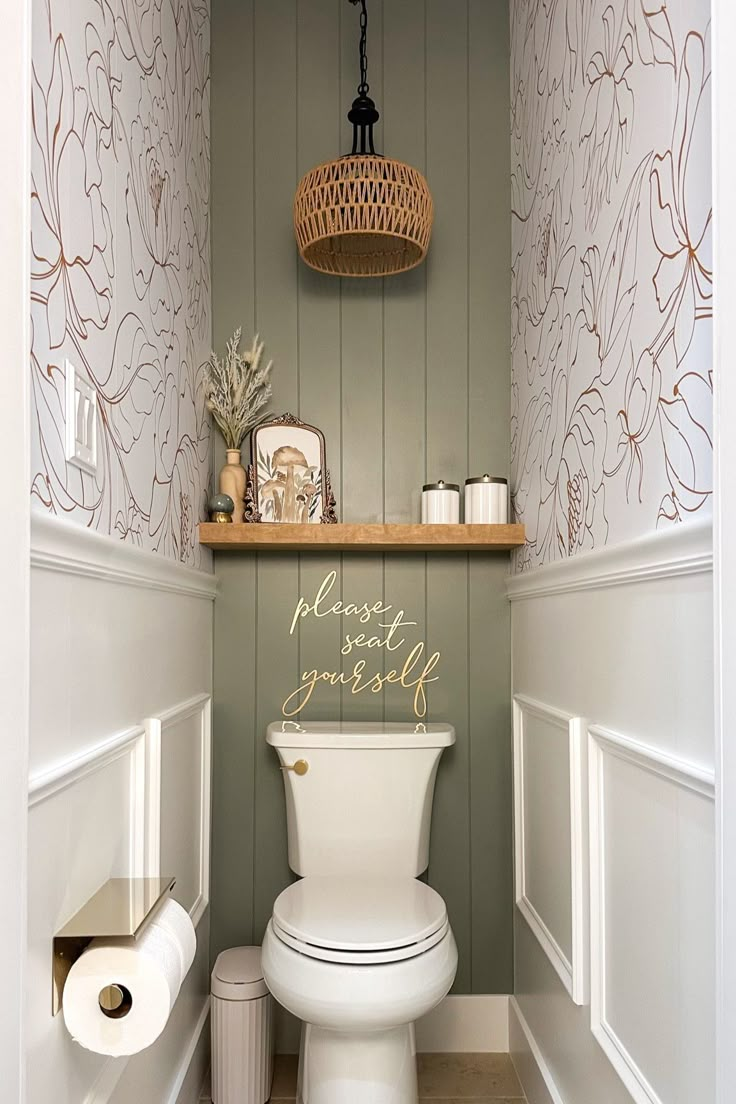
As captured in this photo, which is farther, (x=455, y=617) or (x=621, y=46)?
(x=455, y=617)

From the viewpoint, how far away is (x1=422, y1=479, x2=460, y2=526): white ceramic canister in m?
2.18

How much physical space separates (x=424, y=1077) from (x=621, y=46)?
213cm

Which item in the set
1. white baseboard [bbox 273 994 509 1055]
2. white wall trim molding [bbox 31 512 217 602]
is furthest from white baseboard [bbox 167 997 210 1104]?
white wall trim molding [bbox 31 512 217 602]

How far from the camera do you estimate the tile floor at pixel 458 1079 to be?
1989mm

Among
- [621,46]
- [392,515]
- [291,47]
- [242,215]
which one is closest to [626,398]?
[621,46]

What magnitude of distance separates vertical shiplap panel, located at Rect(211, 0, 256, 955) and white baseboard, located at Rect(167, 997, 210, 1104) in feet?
0.59

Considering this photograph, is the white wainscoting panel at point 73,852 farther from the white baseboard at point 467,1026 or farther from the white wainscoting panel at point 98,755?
the white baseboard at point 467,1026

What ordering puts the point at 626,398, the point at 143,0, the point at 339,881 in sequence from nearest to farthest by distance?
1. the point at 626,398
2. the point at 143,0
3. the point at 339,881

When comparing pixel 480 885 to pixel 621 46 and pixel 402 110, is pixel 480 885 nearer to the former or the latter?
pixel 621 46

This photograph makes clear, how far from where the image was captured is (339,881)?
1.93 metres

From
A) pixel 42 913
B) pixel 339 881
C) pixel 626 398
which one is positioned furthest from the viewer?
pixel 339 881

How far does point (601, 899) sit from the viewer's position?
1435mm

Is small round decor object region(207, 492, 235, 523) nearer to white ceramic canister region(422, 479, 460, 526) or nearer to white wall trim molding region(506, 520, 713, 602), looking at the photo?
white ceramic canister region(422, 479, 460, 526)

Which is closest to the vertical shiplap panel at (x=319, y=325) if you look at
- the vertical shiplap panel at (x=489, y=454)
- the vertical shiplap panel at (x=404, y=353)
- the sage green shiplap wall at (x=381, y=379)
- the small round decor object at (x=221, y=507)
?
the sage green shiplap wall at (x=381, y=379)
